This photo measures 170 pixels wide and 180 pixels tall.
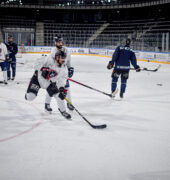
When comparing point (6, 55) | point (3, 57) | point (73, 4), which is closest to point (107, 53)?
point (73, 4)

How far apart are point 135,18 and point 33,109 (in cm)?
Result: 2193

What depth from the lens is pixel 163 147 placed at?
2.59 metres

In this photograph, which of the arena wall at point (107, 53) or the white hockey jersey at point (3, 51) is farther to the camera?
the arena wall at point (107, 53)

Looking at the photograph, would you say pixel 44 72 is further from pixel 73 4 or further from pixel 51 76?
pixel 73 4

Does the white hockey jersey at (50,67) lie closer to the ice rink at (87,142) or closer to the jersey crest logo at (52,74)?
the jersey crest logo at (52,74)

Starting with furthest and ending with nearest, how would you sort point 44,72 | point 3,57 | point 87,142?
point 3,57 < point 44,72 < point 87,142

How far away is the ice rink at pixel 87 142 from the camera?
6.69 feet

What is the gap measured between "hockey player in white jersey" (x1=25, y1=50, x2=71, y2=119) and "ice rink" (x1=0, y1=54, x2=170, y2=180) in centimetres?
47

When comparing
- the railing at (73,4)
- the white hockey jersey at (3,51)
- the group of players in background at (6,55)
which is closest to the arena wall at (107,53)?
the railing at (73,4)

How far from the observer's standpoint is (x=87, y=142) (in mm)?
2684

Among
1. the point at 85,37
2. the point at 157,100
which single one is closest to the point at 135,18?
the point at 85,37

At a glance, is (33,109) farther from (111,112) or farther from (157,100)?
(157,100)

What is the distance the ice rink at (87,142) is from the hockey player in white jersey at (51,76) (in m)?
0.47

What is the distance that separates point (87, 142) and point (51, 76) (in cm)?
113
